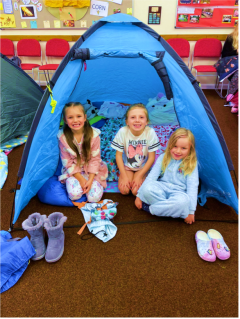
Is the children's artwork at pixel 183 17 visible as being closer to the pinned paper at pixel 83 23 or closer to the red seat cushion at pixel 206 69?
the red seat cushion at pixel 206 69

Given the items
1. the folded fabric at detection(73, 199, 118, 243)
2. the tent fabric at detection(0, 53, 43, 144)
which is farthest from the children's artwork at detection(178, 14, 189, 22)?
the folded fabric at detection(73, 199, 118, 243)

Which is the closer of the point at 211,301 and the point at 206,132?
the point at 211,301

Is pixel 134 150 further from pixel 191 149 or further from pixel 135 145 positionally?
pixel 191 149

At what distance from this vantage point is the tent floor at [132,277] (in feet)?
3.25

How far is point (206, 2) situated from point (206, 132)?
9.88 feet

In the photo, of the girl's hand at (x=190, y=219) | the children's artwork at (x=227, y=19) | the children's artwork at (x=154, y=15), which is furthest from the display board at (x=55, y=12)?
the girl's hand at (x=190, y=219)

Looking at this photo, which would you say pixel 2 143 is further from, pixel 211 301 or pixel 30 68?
pixel 211 301

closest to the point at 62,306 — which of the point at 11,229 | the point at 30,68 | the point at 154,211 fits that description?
the point at 11,229

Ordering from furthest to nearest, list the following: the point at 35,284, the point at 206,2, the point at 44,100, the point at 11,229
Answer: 1. the point at 206,2
2. the point at 44,100
3. the point at 11,229
4. the point at 35,284

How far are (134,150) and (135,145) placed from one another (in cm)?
4

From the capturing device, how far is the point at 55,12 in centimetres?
343

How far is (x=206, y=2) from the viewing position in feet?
10.9

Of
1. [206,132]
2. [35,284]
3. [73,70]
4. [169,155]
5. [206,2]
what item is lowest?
[35,284]

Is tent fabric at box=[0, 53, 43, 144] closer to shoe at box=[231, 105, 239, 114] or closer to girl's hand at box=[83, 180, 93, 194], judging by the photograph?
girl's hand at box=[83, 180, 93, 194]
